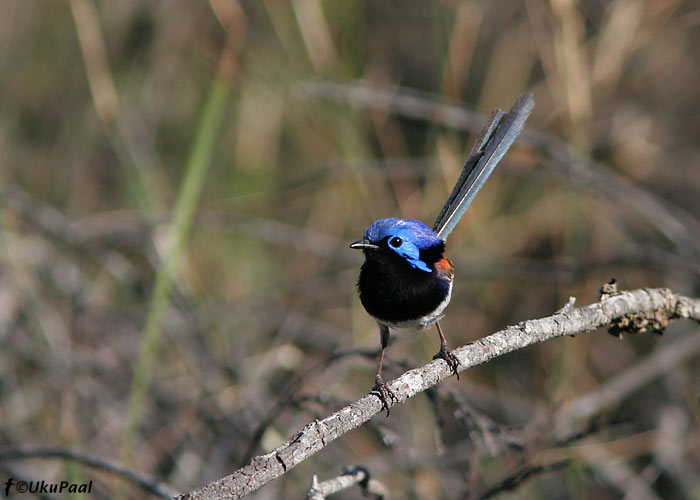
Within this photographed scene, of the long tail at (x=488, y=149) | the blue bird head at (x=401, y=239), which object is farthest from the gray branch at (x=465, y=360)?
the long tail at (x=488, y=149)

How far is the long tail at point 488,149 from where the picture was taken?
3.08 m

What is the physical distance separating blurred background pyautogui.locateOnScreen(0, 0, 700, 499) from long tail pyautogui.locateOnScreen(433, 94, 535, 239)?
2.55ft

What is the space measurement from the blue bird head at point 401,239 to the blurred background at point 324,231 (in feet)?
1.33

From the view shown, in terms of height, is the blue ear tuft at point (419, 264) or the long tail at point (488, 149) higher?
the long tail at point (488, 149)

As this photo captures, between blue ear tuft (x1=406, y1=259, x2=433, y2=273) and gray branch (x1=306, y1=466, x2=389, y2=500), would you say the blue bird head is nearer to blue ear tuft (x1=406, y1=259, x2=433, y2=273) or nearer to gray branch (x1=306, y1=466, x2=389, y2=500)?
blue ear tuft (x1=406, y1=259, x2=433, y2=273)

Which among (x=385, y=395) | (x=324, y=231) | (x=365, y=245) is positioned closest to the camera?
(x=385, y=395)

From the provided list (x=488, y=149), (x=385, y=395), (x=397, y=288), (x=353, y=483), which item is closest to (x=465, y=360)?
(x=385, y=395)

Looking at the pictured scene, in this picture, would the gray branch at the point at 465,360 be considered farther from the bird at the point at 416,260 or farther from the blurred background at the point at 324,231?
the bird at the point at 416,260

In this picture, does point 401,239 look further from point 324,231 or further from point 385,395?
point 324,231

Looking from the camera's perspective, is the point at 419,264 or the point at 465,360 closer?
the point at 465,360

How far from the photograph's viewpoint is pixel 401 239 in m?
2.94

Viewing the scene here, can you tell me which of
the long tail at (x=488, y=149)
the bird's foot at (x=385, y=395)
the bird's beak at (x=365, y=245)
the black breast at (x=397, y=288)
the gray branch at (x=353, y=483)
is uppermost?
the long tail at (x=488, y=149)

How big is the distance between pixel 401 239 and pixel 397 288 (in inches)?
7.6

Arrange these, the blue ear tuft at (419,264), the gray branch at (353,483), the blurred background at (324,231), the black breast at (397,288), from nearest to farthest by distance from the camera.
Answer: the gray branch at (353,483) → the black breast at (397,288) → the blue ear tuft at (419,264) → the blurred background at (324,231)
